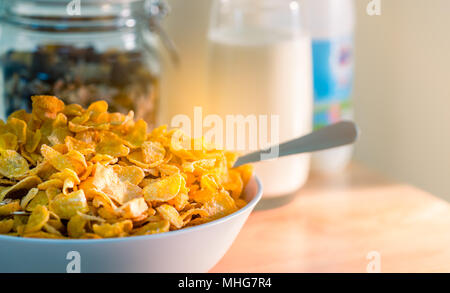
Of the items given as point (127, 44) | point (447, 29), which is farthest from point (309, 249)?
point (447, 29)

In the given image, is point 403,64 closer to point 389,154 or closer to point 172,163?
point 389,154

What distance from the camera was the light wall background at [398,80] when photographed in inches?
38.4

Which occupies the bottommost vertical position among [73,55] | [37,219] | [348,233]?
[348,233]

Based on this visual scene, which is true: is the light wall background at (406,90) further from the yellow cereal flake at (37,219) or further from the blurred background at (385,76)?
the yellow cereal flake at (37,219)

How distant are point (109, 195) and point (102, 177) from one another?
0.02 meters

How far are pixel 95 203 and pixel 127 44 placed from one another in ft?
1.30

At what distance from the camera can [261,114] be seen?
2.56ft

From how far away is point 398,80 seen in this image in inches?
43.7

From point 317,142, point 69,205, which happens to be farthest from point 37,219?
point 317,142

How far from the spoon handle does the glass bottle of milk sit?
107 mm

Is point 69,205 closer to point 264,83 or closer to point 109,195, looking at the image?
point 109,195

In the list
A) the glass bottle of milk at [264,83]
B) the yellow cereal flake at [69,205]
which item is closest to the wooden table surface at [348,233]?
the glass bottle of milk at [264,83]

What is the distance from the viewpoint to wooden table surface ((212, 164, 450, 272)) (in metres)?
0.65

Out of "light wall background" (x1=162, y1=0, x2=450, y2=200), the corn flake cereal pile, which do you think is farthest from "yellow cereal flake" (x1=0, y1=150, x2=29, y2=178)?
"light wall background" (x1=162, y1=0, x2=450, y2=200)
